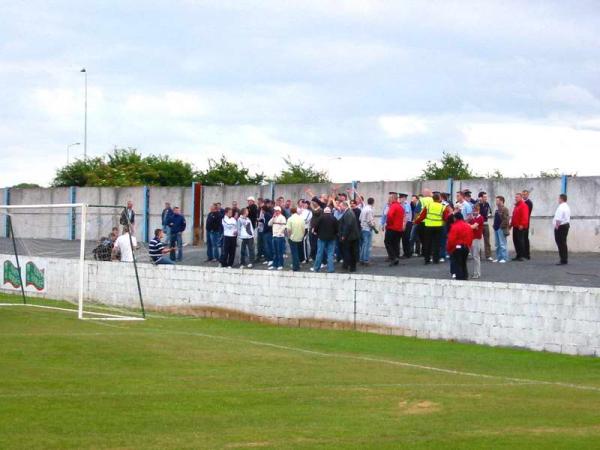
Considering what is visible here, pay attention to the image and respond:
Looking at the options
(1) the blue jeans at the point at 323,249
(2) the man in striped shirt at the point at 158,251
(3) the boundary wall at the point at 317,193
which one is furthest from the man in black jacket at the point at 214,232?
(1) the blue jeans at the point at 323,249

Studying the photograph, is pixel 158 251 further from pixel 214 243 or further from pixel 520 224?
pixel 520 224

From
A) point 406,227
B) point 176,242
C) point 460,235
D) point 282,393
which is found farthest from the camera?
point 176,242

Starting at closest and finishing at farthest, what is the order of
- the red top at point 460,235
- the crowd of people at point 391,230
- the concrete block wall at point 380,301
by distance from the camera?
the concrete block wall at point 380,301
the red top at point 460,235
the crowd of people at point 391,230

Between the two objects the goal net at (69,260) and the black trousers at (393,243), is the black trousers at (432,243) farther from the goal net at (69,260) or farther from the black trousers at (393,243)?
the goal net at (69,260)

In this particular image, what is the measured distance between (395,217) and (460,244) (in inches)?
191

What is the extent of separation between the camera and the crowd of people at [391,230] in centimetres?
2802

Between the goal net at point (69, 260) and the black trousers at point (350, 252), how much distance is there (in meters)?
5.60

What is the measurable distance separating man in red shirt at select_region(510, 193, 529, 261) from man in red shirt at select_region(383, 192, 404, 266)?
9.91 ft

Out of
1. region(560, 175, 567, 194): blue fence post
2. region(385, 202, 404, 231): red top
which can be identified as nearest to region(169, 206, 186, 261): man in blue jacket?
region(385, 202, 404, 231): red top

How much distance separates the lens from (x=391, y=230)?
30.2 m

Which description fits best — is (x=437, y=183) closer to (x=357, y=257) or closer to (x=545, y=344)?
(x=357, y=257)

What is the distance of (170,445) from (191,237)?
33.8 meters

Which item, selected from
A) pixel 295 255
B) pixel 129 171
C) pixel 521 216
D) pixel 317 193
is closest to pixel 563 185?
pixel 521 216

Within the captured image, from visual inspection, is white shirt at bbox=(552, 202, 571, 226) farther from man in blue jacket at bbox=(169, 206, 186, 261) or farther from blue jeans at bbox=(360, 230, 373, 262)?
man in blue jacket at bbox=(169, 206, 186, 261)
